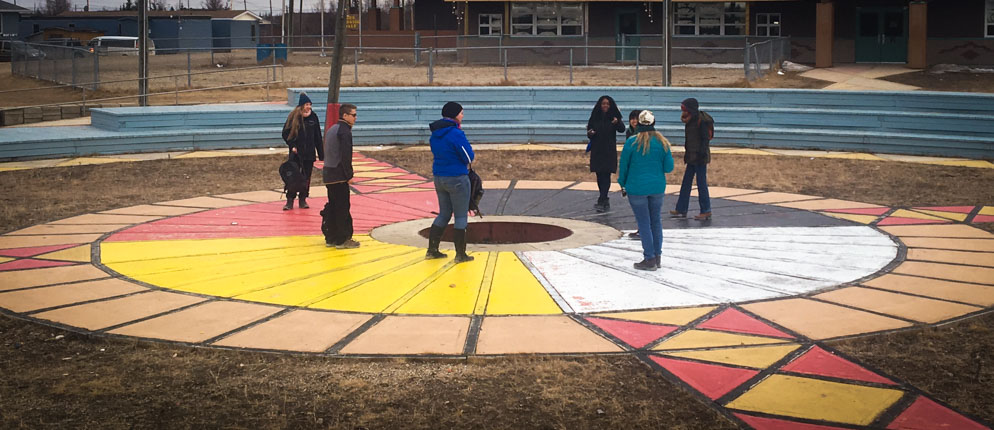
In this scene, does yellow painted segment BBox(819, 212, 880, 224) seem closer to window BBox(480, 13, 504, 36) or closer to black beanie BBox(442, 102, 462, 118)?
black beanie BBox(442, 102, 462, 118)

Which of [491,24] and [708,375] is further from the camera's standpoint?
[491,24]

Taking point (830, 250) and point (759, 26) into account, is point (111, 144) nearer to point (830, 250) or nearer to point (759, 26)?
point (830, 250)

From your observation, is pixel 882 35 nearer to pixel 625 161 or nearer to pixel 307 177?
pixel 307 177

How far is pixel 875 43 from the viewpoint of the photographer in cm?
3844

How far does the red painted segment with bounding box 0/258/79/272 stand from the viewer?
9578 mm

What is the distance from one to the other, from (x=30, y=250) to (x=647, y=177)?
6.39 meters

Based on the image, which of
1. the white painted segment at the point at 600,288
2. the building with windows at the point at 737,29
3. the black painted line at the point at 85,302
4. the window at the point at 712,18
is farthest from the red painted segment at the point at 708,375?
the window at the point at 712,18

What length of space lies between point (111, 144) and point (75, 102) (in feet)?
25.5

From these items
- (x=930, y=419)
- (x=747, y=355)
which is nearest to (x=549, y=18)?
(x=747, y=355)

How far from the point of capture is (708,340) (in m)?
6.99

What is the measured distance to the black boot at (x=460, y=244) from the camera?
9.53 meters

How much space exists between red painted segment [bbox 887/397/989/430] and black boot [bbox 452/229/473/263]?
4.74 meters

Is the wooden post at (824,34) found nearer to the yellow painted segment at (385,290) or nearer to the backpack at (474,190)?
the backpack at (474,190)

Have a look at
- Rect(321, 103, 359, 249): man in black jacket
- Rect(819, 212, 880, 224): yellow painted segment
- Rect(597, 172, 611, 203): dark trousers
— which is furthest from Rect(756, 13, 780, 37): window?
Rect(321, 103, 359, 249): man in black jacket
